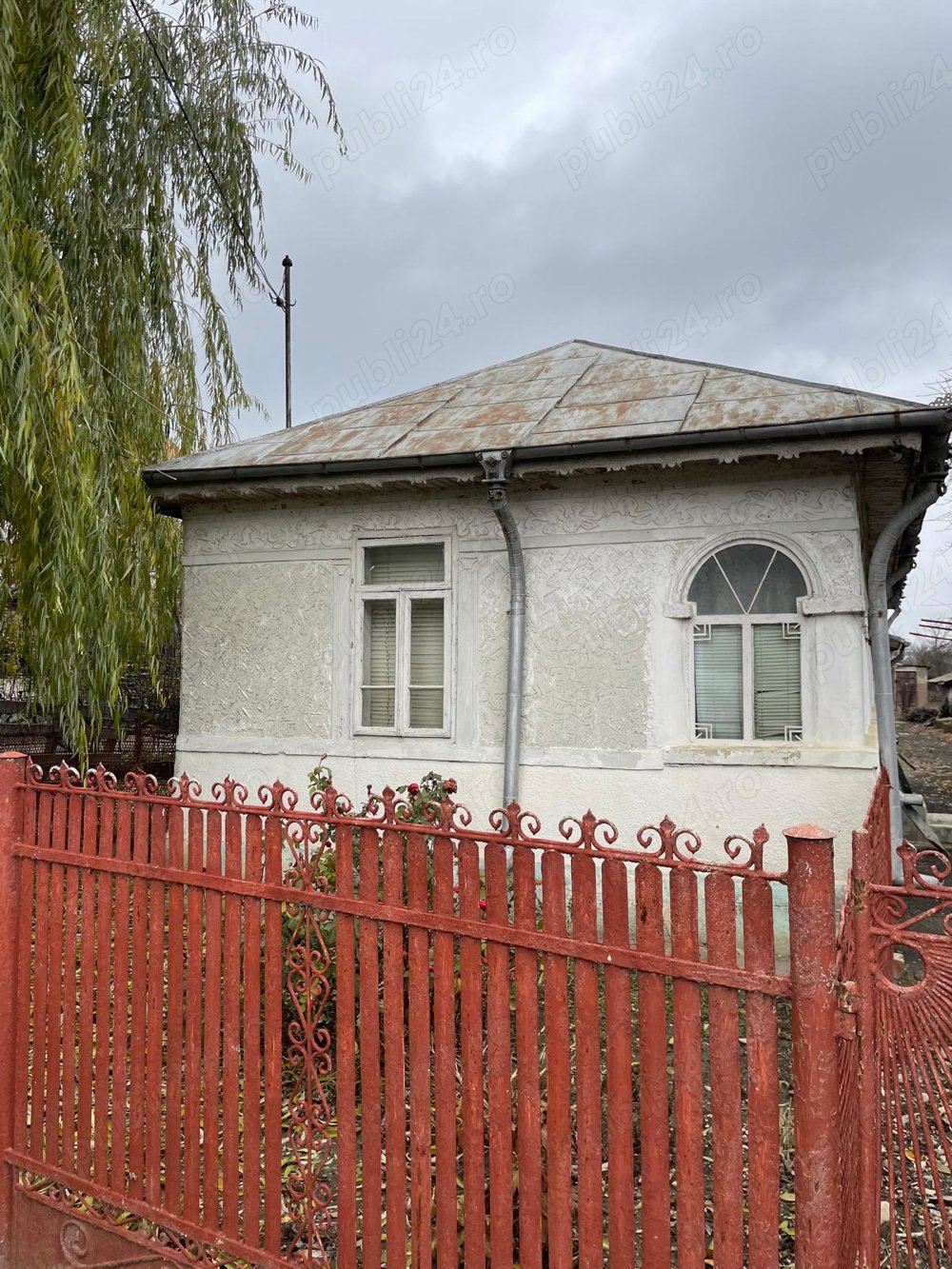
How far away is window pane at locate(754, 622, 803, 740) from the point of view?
6004mm

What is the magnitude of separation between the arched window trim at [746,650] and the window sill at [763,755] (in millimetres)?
53

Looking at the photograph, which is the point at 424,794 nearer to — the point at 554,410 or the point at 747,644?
the point at 747,644

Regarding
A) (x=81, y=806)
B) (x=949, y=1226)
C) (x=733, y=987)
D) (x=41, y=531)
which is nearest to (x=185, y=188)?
(x=41, y=531)

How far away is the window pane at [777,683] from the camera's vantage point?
6004mm

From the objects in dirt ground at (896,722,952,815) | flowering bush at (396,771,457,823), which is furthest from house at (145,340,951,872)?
dirt ground at (896,722,952,815)

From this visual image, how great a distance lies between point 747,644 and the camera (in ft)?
20.1

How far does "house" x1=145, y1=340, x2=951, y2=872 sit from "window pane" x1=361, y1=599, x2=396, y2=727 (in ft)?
0.07

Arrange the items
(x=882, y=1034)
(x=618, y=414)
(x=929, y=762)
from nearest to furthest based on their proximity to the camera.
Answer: (x=882, y=1034), (x=618, y=414), (x=929, y=762)

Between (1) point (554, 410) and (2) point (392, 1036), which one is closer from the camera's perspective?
(2) point (392, 1036)

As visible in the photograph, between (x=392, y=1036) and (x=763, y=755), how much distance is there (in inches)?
169

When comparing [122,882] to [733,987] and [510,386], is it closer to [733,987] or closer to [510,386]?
[733,987]

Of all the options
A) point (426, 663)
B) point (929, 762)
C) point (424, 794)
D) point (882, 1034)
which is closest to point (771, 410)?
point (426, 663)

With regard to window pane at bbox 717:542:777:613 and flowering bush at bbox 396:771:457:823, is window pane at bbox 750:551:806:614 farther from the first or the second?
flowering bush at bbox 396:771:457:823

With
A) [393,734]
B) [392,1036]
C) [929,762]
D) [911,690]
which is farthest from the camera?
[911,690]
